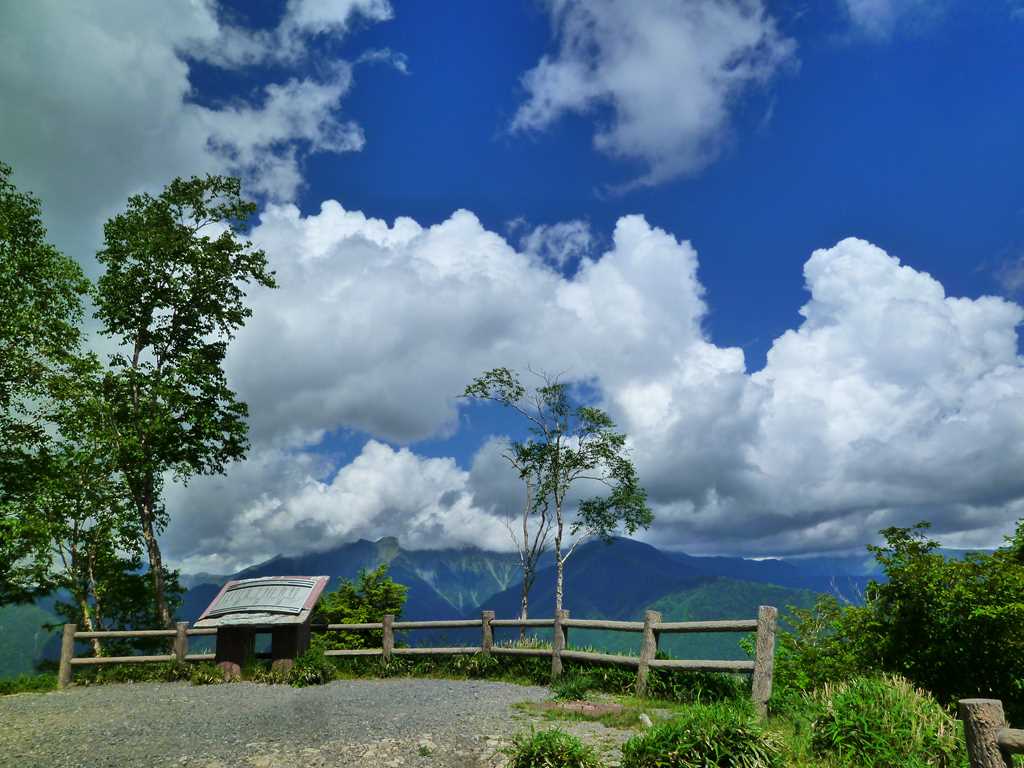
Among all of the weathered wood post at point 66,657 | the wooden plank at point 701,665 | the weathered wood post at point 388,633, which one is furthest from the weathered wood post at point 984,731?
the weathered wood post at point 66,657

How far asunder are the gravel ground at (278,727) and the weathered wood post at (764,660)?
8.71 ft

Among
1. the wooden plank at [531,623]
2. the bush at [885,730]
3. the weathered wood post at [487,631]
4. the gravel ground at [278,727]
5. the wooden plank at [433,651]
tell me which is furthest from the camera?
the weathered wood post at [487,631]

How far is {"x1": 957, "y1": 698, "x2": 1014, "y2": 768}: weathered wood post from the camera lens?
4.83 m

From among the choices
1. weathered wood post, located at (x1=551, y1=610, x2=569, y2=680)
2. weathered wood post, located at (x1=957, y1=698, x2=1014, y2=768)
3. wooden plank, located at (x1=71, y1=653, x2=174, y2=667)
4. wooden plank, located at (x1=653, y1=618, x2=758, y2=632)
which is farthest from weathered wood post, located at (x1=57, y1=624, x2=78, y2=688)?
weathered wood post, located at (x1=957, y1=698, x2=1014, y2=768)

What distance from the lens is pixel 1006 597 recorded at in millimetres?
10406

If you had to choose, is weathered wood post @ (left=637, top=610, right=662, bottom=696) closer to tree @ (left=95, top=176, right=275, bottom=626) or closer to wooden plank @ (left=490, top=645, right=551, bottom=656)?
wooden plank @ (left=490, top=645, right=551, bottom=656)

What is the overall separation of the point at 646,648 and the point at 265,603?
9.04 metres

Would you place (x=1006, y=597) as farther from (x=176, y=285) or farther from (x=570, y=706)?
(x=176, y=285)

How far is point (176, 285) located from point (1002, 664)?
86.8 ft

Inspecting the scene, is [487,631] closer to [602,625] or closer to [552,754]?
[602,625]

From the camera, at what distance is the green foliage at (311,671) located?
48.6 feet

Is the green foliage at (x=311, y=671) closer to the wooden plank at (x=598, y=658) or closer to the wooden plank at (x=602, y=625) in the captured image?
the wooden plank at (x=598, y=658)

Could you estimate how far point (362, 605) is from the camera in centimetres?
2206

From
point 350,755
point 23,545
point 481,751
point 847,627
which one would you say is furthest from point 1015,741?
point 23,545
